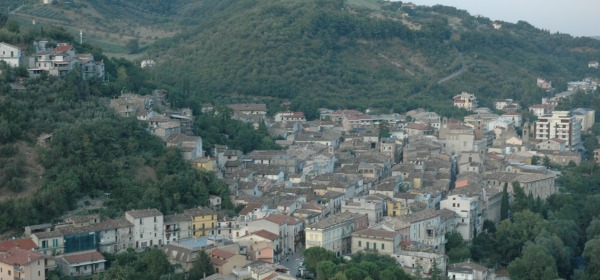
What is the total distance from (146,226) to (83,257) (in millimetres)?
2722

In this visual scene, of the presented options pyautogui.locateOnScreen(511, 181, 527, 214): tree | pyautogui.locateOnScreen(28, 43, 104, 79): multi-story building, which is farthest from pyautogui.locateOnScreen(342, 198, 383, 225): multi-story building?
pyautogui.locateOnScreen(28, 43, 104, 79): multi-story building

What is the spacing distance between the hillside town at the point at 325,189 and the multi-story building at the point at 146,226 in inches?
1.4

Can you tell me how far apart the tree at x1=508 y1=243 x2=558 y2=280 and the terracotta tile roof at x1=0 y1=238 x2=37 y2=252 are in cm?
1463

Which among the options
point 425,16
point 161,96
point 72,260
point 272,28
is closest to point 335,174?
point 161,96

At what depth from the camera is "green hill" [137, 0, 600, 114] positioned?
2271 inches

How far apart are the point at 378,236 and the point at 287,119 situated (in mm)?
22555

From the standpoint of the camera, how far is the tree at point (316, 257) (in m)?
28.4

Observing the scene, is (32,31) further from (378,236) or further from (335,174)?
(378,236)

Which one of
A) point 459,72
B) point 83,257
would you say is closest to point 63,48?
point 83,257

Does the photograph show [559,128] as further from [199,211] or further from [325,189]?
[199,211]

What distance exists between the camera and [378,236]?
97.9ft

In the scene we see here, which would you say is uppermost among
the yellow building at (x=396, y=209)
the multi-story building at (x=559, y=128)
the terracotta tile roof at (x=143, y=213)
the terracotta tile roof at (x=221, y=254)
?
the multi-story building at (x=559, y=128)

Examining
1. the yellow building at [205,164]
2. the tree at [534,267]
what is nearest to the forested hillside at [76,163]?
the yellow building at [205,164]

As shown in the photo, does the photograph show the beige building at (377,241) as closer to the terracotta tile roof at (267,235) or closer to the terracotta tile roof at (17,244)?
the terracotta tile roof at (267,235)
